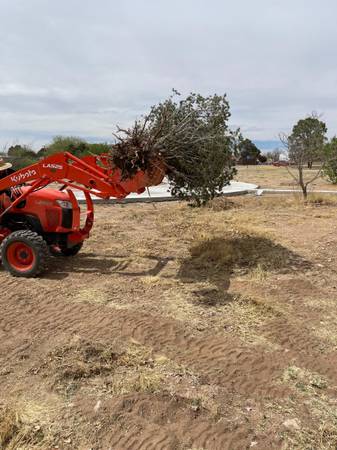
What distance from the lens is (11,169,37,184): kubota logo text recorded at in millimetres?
6934

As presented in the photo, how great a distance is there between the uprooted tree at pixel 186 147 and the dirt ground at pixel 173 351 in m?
1.38

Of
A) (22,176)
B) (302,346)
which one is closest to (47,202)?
(22,176)

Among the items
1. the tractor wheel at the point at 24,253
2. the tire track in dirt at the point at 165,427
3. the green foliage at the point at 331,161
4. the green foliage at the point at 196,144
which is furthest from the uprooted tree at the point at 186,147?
the green foliage at the point at 331,161

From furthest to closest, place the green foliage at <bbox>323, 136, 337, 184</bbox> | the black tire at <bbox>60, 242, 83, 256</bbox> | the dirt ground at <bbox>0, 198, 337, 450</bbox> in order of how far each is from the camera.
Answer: the green foliage at <bbox>323, 136, 337, 184</bbox> < the black tire at <bbox>60, 242, 83, 256</bbox> < the dirt ground at <bbox>0, 198, 337, 450</bbox>

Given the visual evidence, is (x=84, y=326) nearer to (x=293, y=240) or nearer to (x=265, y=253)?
(x=265, y=253)

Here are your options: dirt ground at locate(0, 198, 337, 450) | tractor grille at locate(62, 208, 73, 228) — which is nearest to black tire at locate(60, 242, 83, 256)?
dirt ground at locate(0, 198, 337, 450)

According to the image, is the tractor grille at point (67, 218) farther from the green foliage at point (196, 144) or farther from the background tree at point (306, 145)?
the background tree at point (306, 145)

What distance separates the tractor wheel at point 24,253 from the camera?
667 cm

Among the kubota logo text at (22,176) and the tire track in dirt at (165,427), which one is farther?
the kubota logo text at (22,176)

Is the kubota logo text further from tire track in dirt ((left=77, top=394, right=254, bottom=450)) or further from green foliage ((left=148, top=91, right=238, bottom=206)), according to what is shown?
tire track in dirt ((left=77, top=394, right=254, bottom=450))

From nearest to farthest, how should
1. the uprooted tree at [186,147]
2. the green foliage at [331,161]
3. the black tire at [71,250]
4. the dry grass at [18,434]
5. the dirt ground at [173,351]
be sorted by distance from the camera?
the dry grass at [18,434] → the dirt ground at [173,351] → the uprooted tree at [186,147] → the black tire at [71,250] → the green foliage at [331,161]

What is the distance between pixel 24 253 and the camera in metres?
6.88

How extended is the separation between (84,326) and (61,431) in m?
1.73

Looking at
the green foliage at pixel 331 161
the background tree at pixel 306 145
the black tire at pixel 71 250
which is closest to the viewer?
the black tire at pixel 71 250
